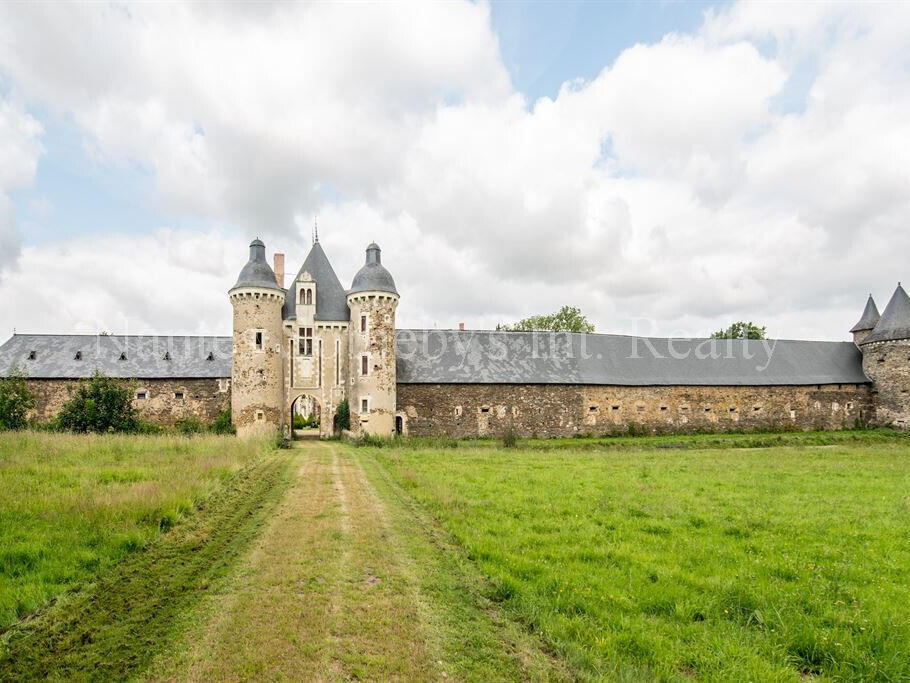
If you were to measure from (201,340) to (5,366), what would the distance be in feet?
34.7

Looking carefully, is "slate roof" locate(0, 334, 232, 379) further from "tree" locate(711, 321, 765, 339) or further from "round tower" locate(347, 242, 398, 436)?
"tree" locate(711, 321, 765, 339)

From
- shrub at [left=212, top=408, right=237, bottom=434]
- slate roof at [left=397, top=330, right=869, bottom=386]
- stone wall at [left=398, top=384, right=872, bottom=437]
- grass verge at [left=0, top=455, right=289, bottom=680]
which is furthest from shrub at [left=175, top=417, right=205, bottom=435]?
grass verge at [left=0, top=455, right=289, bottom=680]

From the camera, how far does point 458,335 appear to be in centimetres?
3497

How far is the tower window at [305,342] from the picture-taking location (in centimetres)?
2933

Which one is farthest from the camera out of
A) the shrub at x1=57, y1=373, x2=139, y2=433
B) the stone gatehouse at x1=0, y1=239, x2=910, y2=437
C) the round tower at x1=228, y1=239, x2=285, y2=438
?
the stone gatehouse at x1=0, y1=239, x2=910, y2=437

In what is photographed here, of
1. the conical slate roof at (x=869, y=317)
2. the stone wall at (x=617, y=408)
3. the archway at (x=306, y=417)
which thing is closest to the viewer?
the stone wall at (x=617, y=408)

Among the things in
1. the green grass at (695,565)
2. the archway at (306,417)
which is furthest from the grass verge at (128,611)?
the archway at (306,417)

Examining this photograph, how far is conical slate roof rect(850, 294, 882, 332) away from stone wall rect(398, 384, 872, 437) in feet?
15.6

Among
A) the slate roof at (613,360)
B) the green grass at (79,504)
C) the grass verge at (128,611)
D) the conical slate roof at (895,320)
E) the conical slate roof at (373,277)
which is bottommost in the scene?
the grass verge at (128,611)

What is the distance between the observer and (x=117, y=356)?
32.1 meters

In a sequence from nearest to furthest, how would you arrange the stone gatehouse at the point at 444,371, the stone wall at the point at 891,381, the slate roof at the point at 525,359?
the stone gatehouse at the point at 444,371
the slate roof at the point at 525,359
the stone wall at the point at 891,381

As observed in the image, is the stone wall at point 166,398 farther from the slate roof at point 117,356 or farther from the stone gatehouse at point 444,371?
the slate roof at point 117,356

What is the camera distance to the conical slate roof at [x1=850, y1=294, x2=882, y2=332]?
3828cm

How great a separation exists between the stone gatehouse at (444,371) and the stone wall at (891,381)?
8 centimetres
